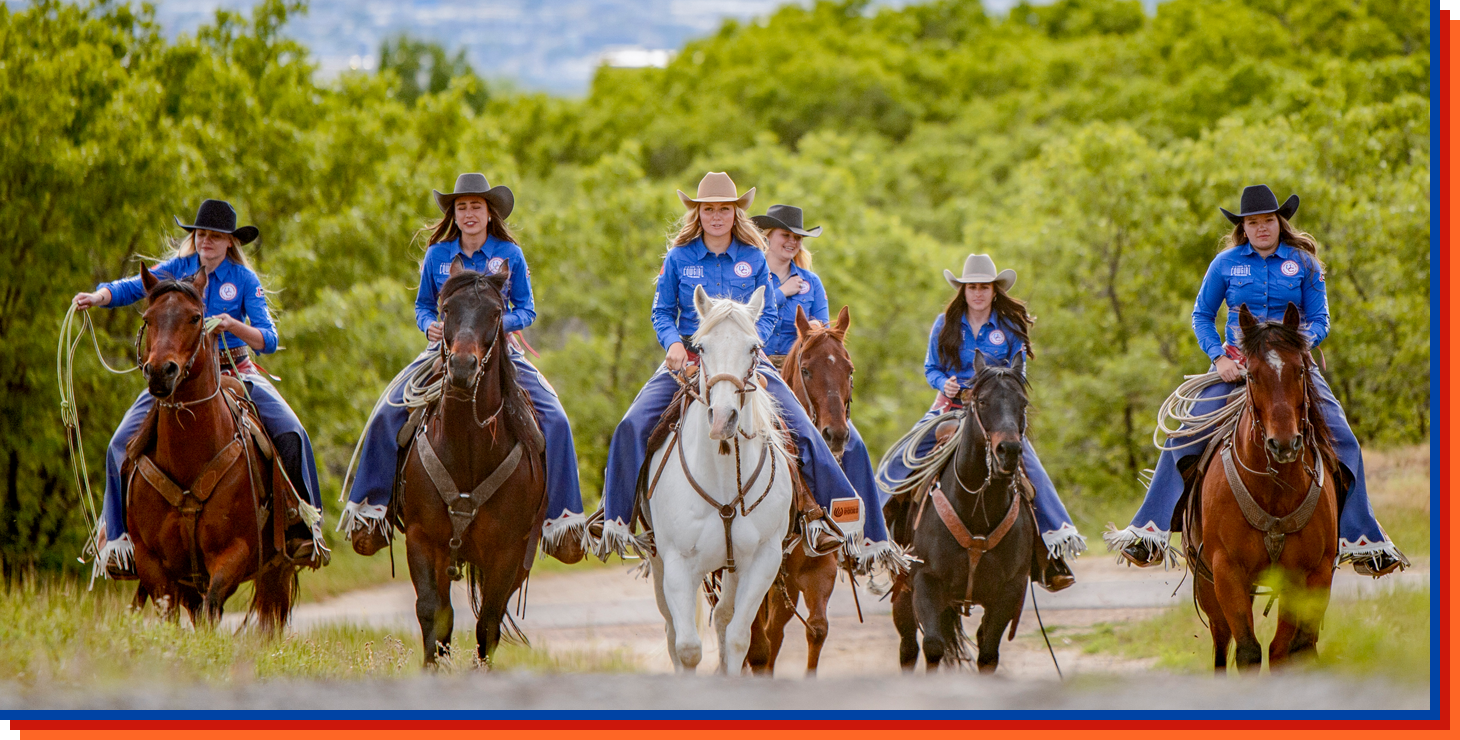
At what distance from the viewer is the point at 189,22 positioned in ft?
60.8

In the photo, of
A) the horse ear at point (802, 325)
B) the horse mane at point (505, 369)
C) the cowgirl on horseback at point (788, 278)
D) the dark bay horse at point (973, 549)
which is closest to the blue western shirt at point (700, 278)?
the horse ear at point (802, 325)

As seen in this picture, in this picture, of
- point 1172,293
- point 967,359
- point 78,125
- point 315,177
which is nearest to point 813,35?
point 1172,293

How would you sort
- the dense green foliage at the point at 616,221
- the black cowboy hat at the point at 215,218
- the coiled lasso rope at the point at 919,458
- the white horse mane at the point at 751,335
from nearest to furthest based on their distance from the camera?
the white horse mane at the point at 751,335 → the black cowboy hat at the point at 215,218 → the coiled lasso rope at the point at 919,458 → the dense green foliage at the point at 616,221

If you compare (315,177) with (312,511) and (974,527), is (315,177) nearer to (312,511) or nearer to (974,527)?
(312,511)

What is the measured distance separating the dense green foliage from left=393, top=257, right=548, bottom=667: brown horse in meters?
2.69

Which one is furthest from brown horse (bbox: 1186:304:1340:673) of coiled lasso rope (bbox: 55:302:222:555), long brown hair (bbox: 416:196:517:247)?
coiled lasso rope (bbox: 55:302:222:555)

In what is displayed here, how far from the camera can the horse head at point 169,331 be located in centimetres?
732

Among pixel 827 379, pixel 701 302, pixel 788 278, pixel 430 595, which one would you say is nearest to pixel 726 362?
pixel 701 302

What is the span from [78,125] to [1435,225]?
47.0 feet

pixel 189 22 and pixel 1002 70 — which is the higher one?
pixel 1002 70

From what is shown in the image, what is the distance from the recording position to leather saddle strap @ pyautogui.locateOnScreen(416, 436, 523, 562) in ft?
24.7

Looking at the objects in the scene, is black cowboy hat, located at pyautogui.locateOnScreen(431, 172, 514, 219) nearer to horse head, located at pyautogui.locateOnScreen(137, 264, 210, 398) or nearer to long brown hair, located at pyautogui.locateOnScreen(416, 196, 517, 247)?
long brown hair, located at pyautogui.locateOnScreen(416, 196, 517, 247)

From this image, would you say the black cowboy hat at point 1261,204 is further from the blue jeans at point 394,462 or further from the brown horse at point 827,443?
the blue jeans at point 394,462

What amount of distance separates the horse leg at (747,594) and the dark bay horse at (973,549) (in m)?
1.52
